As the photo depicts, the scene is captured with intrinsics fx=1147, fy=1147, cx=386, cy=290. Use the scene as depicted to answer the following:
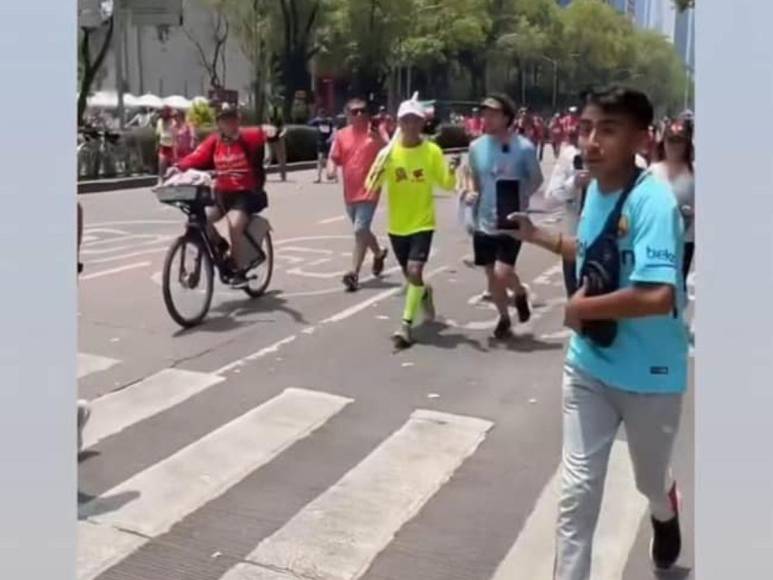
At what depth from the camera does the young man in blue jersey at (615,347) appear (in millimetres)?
3205

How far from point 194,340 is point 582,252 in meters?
4.86

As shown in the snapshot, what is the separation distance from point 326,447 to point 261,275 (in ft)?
14.1

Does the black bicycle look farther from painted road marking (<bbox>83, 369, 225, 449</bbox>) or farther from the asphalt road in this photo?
painted road marking (<bbox>83, 369, 225, 449</bbox>)

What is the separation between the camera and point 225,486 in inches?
194

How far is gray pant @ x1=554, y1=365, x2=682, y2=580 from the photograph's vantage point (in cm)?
332

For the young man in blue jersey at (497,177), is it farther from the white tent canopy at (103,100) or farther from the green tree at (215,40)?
the green tree at (215,40)

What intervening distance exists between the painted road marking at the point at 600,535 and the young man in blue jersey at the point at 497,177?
2.81 meters

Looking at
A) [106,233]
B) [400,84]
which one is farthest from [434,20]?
[106,233]

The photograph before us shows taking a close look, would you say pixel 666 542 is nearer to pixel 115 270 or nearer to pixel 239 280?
pixel 239 280

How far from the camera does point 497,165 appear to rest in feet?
25.0

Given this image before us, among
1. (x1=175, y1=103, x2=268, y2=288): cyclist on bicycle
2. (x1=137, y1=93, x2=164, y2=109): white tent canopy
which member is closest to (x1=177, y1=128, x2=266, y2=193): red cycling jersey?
(x1=175, y1=103, x2=268, y2=288): cyclist on bicycle

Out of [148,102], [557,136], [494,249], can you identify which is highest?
[148,102]

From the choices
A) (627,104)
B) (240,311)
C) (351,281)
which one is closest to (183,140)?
(351,281)

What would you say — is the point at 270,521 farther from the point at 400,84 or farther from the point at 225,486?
the point at 400,84
